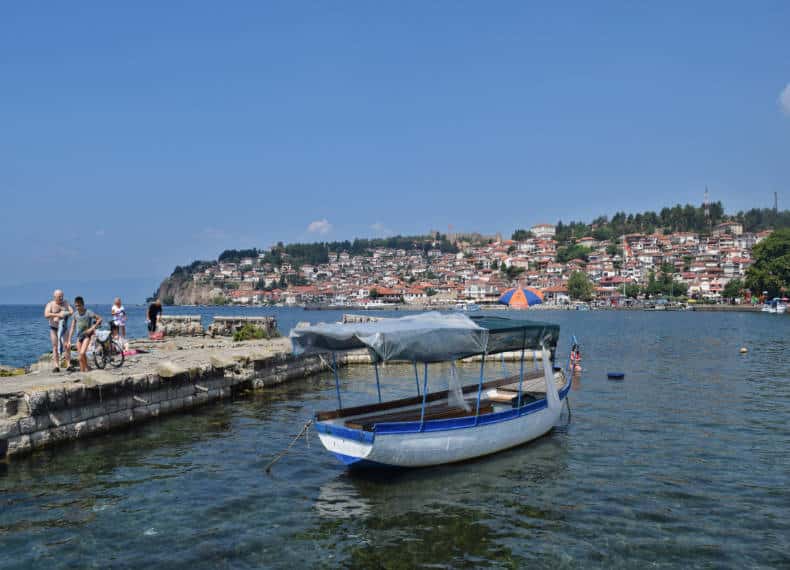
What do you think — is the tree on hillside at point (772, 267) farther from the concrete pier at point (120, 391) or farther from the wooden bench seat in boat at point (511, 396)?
the wooden bench seat in boat at point (511, 396)

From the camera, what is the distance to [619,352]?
38.1m

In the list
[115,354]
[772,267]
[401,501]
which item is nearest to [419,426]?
[401,501]

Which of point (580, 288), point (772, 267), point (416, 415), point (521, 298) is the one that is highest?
point (772, 267)

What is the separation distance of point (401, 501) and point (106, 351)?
9.70 m

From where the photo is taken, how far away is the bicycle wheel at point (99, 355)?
623 inches

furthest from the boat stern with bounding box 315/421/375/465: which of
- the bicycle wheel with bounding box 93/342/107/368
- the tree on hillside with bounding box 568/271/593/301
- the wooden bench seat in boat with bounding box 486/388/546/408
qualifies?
the tree on hillside with bounding box 568/271/593/301

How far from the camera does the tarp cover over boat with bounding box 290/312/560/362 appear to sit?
10.9 m

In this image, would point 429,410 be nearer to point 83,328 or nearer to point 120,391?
point 120,391

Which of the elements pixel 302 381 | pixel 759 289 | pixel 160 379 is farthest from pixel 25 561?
pixel 759 289

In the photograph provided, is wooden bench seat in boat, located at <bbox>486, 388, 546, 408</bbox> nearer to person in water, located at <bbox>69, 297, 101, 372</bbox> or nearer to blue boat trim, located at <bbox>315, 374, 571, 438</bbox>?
blue boat trim, located at <bbox>315, 374, 571, 438</bbox>

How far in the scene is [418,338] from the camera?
11.2 meters

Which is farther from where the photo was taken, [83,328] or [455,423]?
[83,328]

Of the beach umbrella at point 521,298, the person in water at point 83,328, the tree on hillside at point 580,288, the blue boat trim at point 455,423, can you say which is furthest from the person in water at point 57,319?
the tree on hillside at point 580,288

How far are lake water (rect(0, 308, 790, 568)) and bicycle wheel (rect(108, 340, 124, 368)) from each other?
2.27 m
